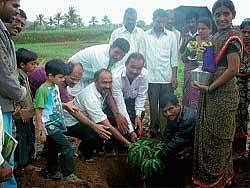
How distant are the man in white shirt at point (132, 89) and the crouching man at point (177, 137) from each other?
1.78ft

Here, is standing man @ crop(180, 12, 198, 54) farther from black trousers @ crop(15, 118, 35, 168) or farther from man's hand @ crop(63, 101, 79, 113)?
black trousers @ crop(15, 118, 35, 168)

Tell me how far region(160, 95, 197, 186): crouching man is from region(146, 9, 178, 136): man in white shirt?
1.20m

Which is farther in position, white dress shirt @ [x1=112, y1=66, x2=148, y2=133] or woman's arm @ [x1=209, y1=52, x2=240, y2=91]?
white dress shirt @ [x1=112, y1=66, x2=148, y2=133]

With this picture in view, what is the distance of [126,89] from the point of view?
487cm

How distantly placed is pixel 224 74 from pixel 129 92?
5.10ft

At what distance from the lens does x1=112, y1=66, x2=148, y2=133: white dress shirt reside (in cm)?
470

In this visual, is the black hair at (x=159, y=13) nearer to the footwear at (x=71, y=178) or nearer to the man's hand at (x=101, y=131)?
the man's hand at (x=101, y=131)

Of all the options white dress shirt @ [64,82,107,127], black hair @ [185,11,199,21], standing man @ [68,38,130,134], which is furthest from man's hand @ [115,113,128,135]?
black hair @ [185,11,199,21]

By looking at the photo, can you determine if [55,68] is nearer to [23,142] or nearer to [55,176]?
[23,142]

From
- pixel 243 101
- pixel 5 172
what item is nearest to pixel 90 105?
pixel 243 101

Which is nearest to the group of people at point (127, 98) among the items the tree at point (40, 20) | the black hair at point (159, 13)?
the black hair at point (159, 13)

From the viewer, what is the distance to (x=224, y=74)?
3.57 meters

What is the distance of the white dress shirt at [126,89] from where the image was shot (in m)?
4.70

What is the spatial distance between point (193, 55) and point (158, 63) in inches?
31.2
